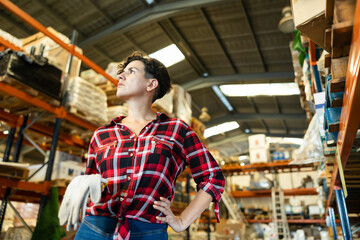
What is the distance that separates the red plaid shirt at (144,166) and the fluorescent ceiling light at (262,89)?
44.5 feet

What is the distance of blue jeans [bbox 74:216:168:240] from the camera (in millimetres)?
1327

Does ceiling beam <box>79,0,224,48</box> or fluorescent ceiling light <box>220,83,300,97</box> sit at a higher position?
fluorescent ceiling light <box>220,83,300,97</box>

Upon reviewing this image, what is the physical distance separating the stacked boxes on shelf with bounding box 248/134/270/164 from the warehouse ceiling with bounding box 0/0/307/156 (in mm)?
2680

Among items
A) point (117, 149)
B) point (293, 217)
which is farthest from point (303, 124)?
point (117, 149)

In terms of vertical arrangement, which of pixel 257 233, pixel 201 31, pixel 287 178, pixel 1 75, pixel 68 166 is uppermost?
pixel 201 31

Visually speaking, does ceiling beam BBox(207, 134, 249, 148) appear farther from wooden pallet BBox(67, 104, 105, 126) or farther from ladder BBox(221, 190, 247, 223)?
wooden pallet BBox(67, 104, 105, 126)

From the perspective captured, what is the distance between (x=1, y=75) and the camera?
162 inches

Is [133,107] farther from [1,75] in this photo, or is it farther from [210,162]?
[1,75]

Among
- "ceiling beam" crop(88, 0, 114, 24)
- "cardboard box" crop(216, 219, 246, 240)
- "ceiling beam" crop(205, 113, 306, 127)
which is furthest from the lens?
"ceiling beam" crop(205, 113, 306, 127)

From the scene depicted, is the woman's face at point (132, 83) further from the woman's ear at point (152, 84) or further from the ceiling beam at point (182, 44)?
the ceiling beam at point (182, 44)

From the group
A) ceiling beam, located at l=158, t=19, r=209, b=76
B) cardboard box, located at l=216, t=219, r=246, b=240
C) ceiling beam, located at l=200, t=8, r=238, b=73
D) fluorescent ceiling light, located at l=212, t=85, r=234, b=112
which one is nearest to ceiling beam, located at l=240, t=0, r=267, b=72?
ceiling beam, located at l=200, t=8, r=238, b=73

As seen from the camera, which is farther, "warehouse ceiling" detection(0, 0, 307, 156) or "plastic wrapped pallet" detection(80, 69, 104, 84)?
"warehouse ceiling" detection(0, 0, 307, 156)

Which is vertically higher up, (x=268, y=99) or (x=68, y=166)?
(x=268, y=99)

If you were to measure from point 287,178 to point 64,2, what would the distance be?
54.3 feet
